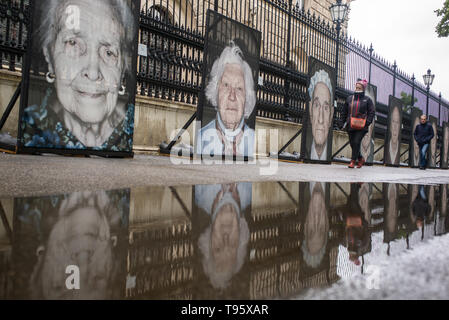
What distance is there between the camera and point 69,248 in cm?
61

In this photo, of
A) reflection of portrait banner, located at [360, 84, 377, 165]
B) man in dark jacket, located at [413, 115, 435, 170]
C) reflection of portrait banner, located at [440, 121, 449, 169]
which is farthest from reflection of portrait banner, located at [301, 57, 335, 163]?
reflection of portrait banner, located at [440, 121, 449, 169]

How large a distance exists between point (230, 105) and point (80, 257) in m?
5.25

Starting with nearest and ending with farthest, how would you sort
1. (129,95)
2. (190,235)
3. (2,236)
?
(2,236), (190,235), (129,95)

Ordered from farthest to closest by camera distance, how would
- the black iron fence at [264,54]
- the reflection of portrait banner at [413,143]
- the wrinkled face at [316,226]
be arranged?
the reflection of portrait banner at [413,143], the black iron fence at [264,54], the wrinkled face at [316,226]

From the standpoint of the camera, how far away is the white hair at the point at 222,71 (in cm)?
535

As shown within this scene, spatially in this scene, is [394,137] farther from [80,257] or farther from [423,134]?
[80,257]

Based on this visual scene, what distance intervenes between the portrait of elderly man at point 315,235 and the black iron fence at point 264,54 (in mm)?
4815

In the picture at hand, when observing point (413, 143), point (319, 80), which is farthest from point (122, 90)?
point (413, 143)

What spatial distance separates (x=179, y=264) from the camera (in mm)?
547

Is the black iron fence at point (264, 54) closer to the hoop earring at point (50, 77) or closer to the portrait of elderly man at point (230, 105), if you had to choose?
the portrait of elderly man at point (230, 105)

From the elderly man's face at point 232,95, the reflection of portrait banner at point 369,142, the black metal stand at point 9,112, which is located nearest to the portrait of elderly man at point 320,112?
the elderly man's face at point 232,95
